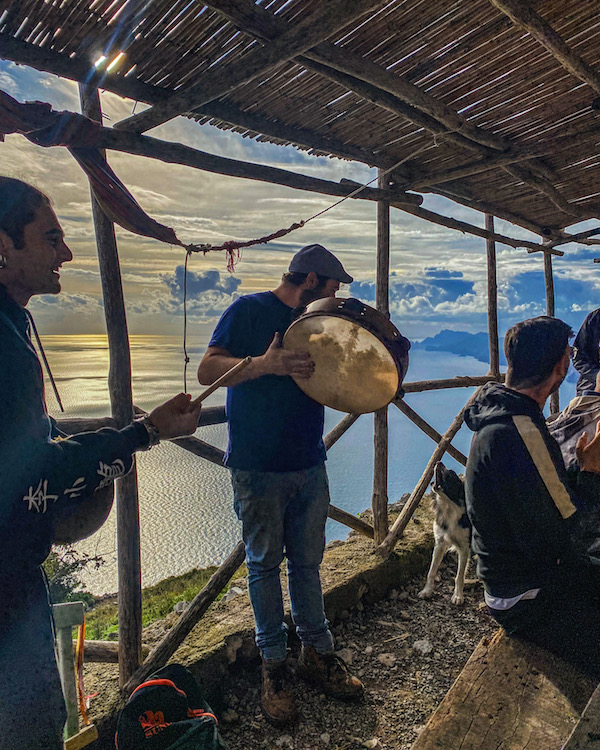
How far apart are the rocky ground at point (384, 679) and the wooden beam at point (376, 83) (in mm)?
3086

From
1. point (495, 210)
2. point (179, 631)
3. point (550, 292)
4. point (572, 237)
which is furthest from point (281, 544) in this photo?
point (550, 292)

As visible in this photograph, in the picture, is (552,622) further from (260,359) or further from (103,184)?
(103,184)

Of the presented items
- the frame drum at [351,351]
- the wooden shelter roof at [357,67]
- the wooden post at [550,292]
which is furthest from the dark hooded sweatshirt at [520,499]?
the wooden post at [550,292]

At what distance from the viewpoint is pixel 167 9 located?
213 centimetres

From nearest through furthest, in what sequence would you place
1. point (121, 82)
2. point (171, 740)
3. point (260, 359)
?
point (171, 740) < point (260, 359) < point (121, 82)

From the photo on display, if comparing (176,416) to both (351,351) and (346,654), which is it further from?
(346,654)

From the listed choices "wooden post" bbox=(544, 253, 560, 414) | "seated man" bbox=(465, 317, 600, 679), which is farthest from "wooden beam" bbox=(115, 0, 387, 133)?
"wooden post" bbox=(544, 253, 560, 414)

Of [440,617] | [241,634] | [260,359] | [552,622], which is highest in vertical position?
[260,359]

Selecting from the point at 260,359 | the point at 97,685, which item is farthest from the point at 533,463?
the point at 97,685

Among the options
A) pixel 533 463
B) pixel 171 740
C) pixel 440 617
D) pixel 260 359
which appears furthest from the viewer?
pixel 440 617

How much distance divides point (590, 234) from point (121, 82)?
603 centimetres

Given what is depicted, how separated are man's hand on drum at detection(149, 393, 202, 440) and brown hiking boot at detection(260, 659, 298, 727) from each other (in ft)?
4.87

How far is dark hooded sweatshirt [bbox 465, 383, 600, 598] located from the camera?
2.03 m

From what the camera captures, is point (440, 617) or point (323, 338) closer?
point (323, 338)
